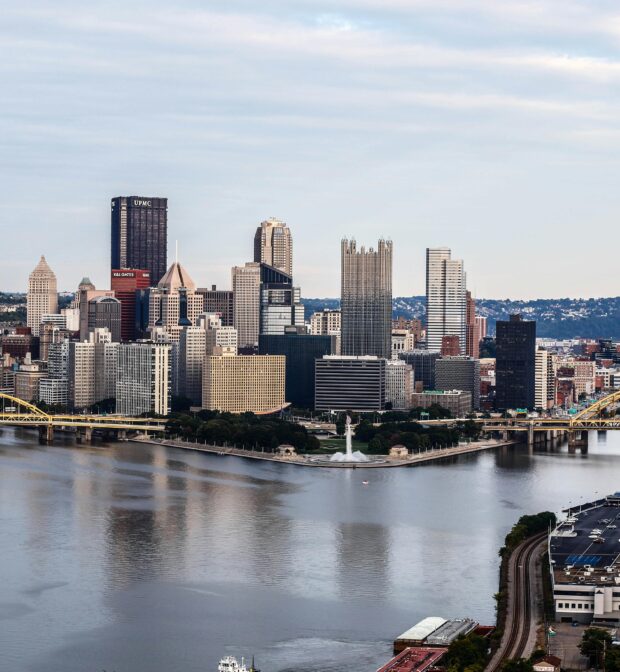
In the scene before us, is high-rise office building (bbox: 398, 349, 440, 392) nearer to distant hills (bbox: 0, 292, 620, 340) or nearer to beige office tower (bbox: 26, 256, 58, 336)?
beige office tower (bbox: 26, 256, 58, 336)

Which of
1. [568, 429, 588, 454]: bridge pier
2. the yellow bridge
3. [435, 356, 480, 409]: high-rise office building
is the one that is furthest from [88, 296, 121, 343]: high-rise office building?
[568, 429, 588, 454]: bridge pier

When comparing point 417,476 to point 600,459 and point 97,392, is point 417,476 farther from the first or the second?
point 97,392

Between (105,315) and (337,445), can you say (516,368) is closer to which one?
(337,445)

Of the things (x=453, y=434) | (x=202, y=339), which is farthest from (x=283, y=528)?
(x=202, y=339)

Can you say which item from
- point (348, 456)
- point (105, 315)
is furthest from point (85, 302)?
point (348, 456)

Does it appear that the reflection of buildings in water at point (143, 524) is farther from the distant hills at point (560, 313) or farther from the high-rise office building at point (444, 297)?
the distant hills at point (560, 313)

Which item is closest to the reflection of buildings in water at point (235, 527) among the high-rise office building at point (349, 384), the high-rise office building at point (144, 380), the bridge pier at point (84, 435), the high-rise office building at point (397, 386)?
the bridge pier at point (84, 435)

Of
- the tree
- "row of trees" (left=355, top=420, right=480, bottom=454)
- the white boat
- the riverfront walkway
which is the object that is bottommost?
the white boat
